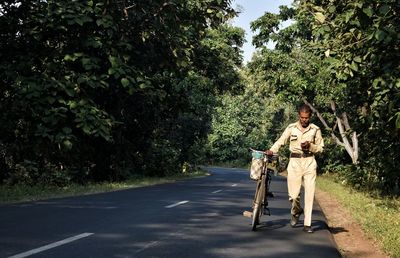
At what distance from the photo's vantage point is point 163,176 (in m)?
30.7

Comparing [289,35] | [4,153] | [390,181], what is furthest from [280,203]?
[289,35]

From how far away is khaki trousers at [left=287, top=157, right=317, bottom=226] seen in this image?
28.2ft

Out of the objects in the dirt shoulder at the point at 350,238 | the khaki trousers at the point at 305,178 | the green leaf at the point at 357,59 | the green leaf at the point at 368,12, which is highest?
the green leaf at the point at 368,12

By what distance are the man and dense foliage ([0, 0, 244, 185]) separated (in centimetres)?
830

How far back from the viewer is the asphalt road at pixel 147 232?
260 inches

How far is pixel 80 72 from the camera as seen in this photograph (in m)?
17.1

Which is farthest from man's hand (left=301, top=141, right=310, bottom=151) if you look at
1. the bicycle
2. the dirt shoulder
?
the dirt shoulder

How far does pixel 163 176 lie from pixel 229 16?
13640mm

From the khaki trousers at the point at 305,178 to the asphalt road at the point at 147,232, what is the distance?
49 centimetres

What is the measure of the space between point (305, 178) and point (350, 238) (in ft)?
4.24

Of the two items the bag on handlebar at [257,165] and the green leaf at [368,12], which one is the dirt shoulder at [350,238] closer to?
the bag on handlebar at [257,165]

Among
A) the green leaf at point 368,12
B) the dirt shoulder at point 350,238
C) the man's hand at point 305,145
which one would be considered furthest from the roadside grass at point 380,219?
the green leaf at point 368,12

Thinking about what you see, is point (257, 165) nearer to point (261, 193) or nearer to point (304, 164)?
point (261, 193)

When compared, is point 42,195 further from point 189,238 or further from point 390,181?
point 390,181
